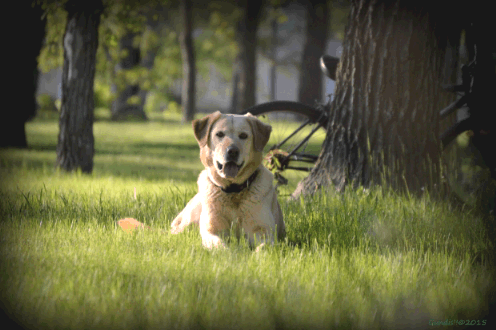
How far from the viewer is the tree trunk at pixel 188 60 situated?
74.4 ft

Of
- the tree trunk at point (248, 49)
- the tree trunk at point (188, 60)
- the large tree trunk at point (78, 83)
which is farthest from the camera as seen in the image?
the tree trunk at point (188, 60)

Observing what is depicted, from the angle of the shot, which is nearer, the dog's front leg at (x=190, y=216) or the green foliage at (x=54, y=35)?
the dog's front leg at (x=190, y=216)

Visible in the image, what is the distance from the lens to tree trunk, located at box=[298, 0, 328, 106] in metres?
21.8

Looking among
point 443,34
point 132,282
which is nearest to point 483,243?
point 443,34

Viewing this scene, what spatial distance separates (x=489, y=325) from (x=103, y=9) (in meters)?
6.84

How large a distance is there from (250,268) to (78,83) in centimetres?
538

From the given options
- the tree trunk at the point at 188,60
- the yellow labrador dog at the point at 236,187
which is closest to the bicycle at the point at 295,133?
the yellow labrador dog at the point at 236,187

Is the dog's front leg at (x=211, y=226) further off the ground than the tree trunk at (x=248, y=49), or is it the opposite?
the tree trunk at (x=248, y=49)

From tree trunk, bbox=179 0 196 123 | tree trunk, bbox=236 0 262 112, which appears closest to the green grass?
tree trunk, bbox=236 0 262 112

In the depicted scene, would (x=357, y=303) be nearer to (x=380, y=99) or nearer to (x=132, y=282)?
(x=132, y=282)

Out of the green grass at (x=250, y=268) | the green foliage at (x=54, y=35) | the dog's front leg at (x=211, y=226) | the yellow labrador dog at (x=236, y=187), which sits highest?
the green foliage at (x=54, y=35)

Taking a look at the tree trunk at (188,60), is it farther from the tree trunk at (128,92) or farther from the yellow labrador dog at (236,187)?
the yellow labrador dog at (236,187)

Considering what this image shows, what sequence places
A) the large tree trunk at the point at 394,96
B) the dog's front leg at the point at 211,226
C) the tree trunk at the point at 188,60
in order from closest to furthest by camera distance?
the dog's front leg at the point at 211,226 → the large tree trunk at the point at 394,96 → the tree trunk at the point at 188,60

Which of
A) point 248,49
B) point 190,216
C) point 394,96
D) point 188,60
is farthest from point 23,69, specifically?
point 188,60
